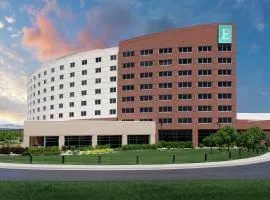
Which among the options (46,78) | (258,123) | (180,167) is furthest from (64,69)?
(180,167)

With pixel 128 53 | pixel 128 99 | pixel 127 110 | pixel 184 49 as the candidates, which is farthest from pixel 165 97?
pixel 128 53

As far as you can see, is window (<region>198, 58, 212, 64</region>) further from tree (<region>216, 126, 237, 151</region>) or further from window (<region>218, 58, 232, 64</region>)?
tree (<region>216, 126, 237, 151</region>)

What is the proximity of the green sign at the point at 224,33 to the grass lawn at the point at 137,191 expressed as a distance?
2801 inches

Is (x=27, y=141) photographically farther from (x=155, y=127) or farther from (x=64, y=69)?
(x=64, y=69)

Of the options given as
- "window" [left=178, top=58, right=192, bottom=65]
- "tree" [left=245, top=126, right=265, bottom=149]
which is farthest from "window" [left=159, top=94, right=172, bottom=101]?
"tree" [left=245, top=126, right=265, bottom=149]

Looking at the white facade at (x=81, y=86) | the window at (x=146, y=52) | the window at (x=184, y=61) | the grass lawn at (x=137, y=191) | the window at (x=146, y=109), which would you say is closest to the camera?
the grass lawn at (x=137, y=191)

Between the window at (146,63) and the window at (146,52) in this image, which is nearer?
the window at (146,63)

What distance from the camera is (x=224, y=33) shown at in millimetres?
89375

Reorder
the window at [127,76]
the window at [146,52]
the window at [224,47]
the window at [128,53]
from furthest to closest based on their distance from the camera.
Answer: the window at [128,53], the window at [127,76], the window at [146,52], the window at [224,47]

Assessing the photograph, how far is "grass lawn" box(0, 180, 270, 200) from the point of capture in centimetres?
1802

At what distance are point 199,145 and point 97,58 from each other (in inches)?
1229

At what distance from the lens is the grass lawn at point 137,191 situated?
18.0 meters

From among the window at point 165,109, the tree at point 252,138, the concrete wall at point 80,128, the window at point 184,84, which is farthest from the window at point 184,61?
the tree at point 252,138

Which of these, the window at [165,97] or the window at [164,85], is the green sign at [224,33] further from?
the window at [165,97]
